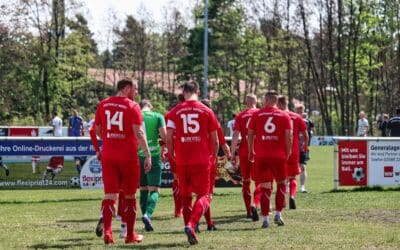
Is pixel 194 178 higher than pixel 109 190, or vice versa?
pixel 194 178

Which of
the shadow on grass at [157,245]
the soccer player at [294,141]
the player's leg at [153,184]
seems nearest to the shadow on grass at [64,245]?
the shadow on grass at [157,245]

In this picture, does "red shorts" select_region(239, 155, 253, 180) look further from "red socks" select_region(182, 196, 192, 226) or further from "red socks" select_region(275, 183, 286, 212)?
"red socks" select_region(182, 196, 192, 226)

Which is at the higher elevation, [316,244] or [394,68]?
[394,68]

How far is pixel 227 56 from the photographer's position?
252 ft

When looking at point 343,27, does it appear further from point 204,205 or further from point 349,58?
point 204,205

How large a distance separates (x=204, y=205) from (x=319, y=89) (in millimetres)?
63821

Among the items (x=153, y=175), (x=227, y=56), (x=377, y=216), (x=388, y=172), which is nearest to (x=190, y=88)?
(x=153, y=175)

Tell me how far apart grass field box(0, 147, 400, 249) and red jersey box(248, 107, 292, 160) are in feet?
3.91

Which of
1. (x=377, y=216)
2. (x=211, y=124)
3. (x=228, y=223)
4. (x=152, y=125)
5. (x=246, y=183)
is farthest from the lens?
(x=377, y=216)

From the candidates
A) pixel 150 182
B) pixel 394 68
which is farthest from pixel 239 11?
pixel 150 182

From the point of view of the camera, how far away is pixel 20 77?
64.6 m

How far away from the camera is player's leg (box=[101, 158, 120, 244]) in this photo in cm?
1116

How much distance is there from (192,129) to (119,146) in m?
1.12

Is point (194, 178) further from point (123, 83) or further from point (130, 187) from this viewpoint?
point (123, 83)
